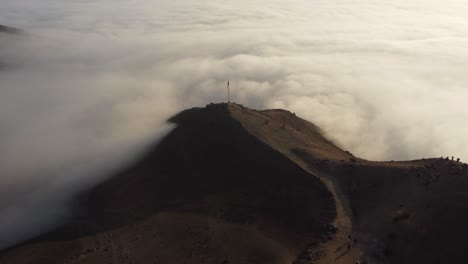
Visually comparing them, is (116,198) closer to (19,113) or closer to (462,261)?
(462,261)

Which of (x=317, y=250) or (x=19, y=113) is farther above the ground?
(x=317, y=250)

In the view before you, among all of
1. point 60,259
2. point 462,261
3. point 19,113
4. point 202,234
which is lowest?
point 19,113

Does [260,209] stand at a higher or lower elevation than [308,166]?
lower

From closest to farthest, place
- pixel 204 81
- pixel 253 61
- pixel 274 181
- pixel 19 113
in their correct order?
pixel 274 181 < pixel 19 113 < pixel 204 81 < pixel 253 61

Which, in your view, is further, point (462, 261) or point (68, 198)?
point (68, 198)

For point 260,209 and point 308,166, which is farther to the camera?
point 308,166

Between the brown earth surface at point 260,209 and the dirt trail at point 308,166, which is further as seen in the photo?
the brown earth surface at point 260,209

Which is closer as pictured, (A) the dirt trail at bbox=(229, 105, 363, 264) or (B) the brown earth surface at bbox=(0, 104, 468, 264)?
(A) the dirt trail at bbox=(229, 105, 363, 264)

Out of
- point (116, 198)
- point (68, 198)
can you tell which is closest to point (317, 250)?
point (116, 198)
